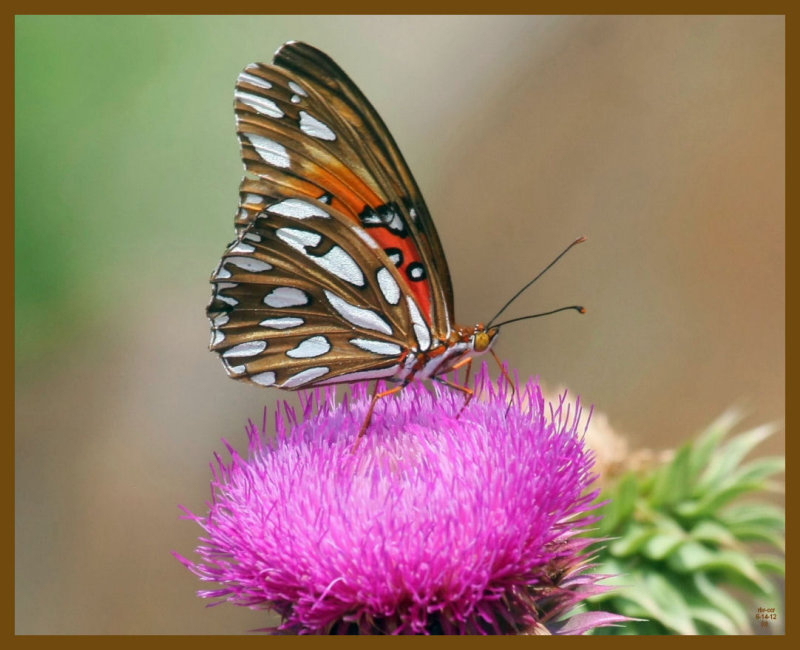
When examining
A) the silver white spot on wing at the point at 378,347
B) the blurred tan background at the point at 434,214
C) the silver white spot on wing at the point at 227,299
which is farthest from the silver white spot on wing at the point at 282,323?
the blurred tan background at the point at 434,214

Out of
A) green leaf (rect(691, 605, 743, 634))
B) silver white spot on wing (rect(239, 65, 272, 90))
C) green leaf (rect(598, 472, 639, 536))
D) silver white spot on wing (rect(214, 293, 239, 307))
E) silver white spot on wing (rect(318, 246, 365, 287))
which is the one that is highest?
silver white spot on wing (rect(239, 65, 272, 90))

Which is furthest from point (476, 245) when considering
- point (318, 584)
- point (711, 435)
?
point (318, 584)

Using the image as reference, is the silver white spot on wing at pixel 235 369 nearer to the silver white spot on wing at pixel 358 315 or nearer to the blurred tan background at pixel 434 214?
the silver white spot on wing at pixel 358 315

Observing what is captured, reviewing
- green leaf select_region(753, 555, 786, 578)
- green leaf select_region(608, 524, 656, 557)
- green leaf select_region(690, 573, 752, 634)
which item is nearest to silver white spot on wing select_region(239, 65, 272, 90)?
green leaf select_region(608, 524, 656, 557)

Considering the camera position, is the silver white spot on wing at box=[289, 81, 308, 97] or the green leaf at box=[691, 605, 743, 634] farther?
the green leaf at box=[691, 605, 743, 634]

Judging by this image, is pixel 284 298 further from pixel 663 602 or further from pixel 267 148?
pixel 663 602

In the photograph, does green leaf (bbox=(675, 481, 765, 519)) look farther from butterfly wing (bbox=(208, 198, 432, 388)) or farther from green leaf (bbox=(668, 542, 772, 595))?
butterfly wing (bbox=(208, 198, 432, 388))

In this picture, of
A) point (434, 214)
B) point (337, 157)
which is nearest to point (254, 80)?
point (337, 157)
